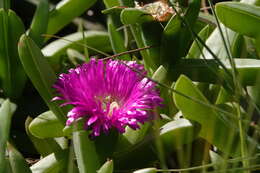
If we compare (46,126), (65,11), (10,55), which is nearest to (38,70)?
(46,126)

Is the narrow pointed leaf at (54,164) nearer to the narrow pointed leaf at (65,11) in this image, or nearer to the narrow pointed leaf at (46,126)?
the narrow pointed leaf at (46,126)

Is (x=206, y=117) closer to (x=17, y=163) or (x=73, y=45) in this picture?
(x=17, y=163)

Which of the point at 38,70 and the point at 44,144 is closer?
the point at 38,70

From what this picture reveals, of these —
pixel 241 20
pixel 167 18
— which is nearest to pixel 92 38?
pixel 167 18

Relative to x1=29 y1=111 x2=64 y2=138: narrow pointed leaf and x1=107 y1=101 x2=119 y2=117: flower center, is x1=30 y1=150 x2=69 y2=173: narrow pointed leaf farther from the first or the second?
x1=107 y1=101 x2=119 y2=117: flower center

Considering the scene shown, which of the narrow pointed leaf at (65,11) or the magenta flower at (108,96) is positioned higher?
the narrow pointed leaf at (65,11)

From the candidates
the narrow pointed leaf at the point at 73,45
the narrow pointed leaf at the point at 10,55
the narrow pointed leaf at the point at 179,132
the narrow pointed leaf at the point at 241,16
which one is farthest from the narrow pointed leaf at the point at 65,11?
the narrow pointed leaf at the point at 179,132

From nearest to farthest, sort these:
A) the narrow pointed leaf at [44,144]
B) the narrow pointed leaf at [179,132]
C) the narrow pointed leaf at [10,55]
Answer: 1. the narrow pointed leaf at [179,132]
2. the narrow pointed leaf at [44,144]
3. the narrow pointed leaf at [10,55]

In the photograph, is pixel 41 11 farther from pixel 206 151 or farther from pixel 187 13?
pixel 206 151
